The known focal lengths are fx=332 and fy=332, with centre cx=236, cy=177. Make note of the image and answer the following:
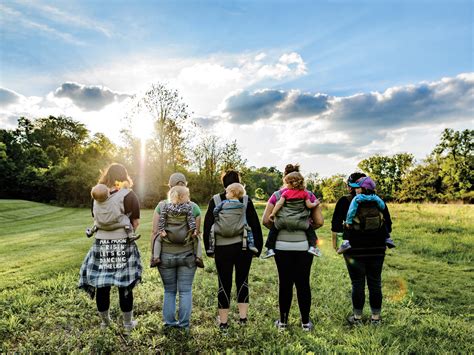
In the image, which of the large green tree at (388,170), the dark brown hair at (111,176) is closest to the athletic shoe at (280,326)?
the dark brown hair at (111,176)

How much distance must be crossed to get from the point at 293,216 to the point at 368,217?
1.06 meters

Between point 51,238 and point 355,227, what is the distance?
43.4 ft

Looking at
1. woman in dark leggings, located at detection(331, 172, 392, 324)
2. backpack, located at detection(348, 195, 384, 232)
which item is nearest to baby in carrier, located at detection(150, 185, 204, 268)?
woman in dark leggings, located at detection(331, 172, 392, 324)

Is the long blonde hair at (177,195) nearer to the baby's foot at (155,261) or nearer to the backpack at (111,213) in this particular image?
the backpack at (111,213)

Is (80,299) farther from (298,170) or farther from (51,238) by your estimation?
(51,238)

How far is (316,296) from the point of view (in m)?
6.27

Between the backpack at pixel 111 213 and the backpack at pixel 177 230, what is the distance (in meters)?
0.54

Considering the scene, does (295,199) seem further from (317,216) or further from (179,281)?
(179,281)

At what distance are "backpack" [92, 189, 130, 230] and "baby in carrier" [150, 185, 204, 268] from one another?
1.53 feet

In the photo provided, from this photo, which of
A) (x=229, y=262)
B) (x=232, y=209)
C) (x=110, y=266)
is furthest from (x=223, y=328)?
(x=110, y=266)

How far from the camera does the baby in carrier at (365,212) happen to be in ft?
14.8

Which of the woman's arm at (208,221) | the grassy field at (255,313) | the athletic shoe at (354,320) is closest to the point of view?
the grassy field at (255,313)

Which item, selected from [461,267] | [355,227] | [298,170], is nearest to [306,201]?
[298,170]

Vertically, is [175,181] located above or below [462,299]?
above
